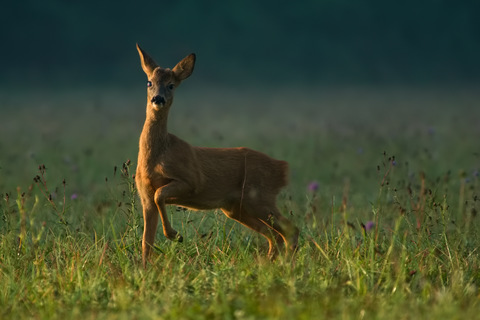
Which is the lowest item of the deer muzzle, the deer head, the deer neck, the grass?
the grass

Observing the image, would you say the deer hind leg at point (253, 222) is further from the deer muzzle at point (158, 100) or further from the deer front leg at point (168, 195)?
the deer muzzle at point (158, 100)

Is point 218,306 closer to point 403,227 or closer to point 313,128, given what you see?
point 403,227

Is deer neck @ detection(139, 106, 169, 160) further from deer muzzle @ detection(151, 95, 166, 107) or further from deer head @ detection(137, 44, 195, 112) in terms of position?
deer muzzle @ detection(151, 95, 166, 107)

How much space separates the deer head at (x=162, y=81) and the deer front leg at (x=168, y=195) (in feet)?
1.85

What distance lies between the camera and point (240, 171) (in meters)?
5.87

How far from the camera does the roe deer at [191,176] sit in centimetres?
528

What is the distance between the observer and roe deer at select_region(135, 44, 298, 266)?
528 cm

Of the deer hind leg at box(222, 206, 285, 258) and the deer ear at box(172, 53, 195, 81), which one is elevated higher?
the deer ear at box(172, 53, 195, 81)

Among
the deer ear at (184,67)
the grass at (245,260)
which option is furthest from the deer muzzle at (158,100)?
the grass at (245,260)

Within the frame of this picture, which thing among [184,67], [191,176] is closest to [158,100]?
[184,67]

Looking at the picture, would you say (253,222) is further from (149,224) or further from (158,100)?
(158,100)

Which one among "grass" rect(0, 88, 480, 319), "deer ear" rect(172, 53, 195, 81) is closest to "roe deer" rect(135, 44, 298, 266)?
"deer ear" rect(172, 53, 195, 81)

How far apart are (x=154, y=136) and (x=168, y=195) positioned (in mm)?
474

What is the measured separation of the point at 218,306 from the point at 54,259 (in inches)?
74.5
